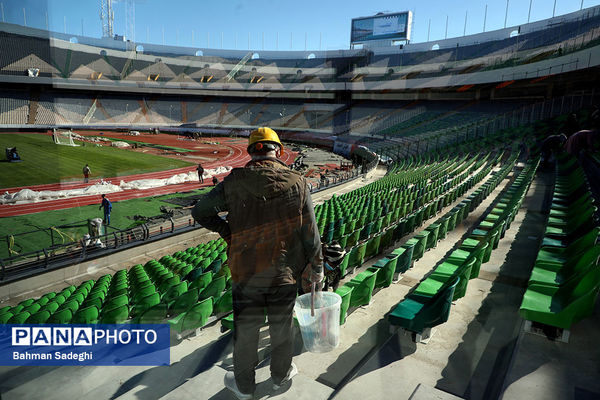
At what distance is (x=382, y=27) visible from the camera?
56719 mm

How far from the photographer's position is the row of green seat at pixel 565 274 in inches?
125

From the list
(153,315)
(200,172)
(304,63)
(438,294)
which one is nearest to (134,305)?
(153,315)

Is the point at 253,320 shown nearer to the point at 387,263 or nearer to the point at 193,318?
the point at 193,318

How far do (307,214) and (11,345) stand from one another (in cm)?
393

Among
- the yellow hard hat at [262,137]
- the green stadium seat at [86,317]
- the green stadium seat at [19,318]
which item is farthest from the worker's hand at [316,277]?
the green stadium seat at [19,318]

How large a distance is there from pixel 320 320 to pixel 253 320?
65 cm

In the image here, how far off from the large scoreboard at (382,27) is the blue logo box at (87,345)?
60.1 metres

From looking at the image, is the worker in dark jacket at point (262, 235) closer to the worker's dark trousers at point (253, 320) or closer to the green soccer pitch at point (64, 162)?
the worker's dark trousers at point (253, 320)

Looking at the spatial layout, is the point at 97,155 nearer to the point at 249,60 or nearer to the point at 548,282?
the point at 548,282

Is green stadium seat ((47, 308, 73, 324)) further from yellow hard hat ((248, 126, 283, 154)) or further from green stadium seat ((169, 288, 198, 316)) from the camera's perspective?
yellow hard hat ((248, 126, 283, 154))

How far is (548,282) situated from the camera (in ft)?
13.2

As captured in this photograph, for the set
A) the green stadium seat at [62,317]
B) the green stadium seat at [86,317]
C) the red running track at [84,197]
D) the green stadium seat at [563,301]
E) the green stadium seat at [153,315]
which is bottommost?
the red running track at [84,197]

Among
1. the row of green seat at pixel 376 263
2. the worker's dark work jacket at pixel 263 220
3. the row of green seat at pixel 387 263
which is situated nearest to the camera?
the worker's dark work jacket at pixel 263 220

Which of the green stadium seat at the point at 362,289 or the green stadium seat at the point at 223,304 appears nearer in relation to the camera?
the green stadium seat at the point at 362,289
